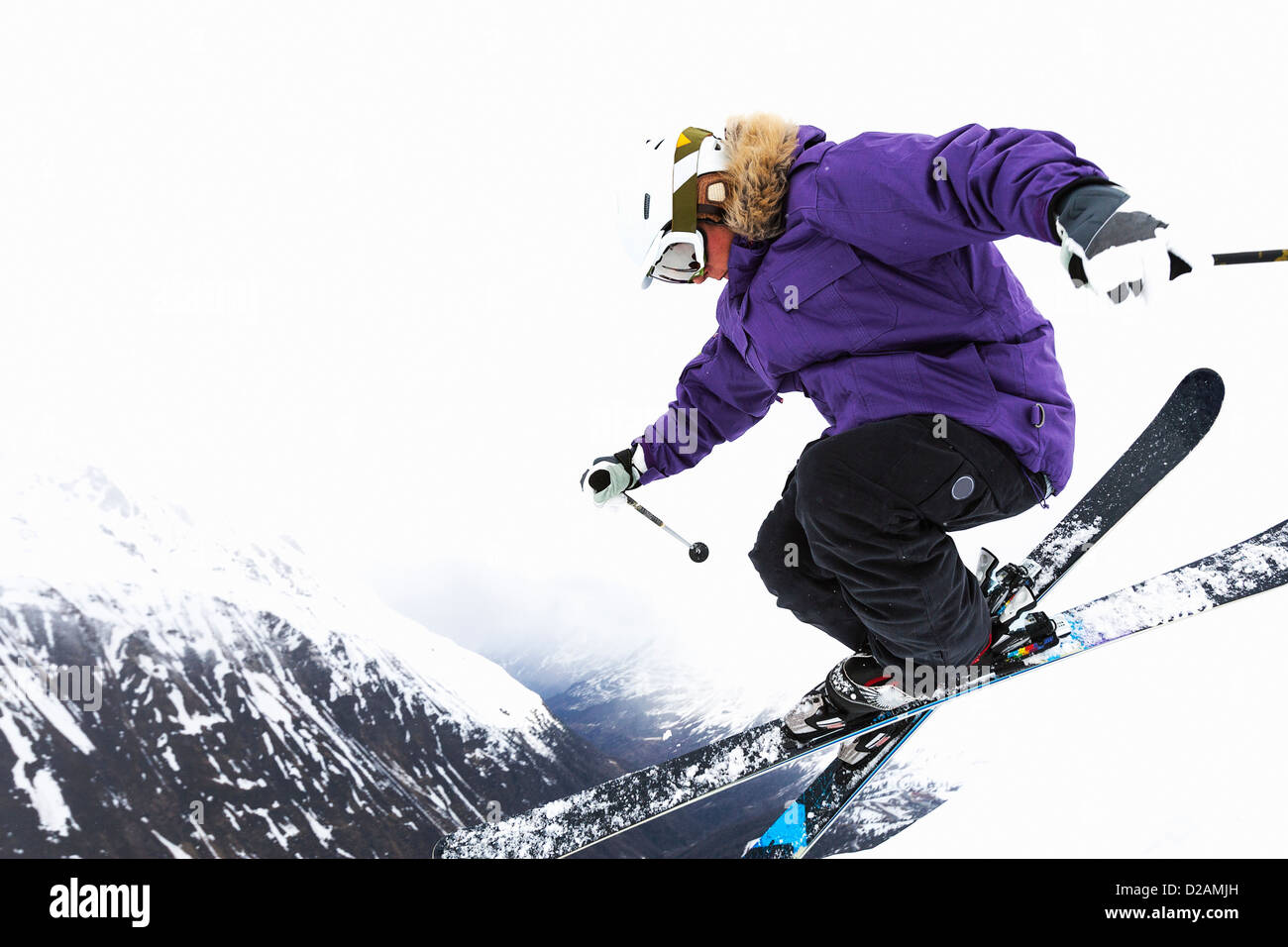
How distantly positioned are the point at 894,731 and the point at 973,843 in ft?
2.86

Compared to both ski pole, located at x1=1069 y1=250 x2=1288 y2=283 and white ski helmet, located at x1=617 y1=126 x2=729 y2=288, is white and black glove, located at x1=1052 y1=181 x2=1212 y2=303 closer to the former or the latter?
ski pole, located at x1=1069 y1=250 x2=1288 y2=283

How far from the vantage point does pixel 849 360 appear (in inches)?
60.8

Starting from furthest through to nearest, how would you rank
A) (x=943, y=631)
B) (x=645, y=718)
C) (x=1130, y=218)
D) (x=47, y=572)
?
(x=645, y=718), (x=47, y=572), (x=943, y=631), (x=1130, y=218)

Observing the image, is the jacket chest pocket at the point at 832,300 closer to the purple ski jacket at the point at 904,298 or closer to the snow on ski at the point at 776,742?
the purple ski jacket at the point at 904,298

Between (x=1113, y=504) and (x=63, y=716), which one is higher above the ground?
(x=1113, y=504)

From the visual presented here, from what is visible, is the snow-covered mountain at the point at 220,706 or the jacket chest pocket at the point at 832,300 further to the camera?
the snow-covered mountain at the point at 220,706

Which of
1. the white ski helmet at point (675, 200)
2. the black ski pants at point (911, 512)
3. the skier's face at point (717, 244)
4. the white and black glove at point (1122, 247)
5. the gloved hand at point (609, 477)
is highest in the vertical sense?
the white ski helmet at point (675, 200)

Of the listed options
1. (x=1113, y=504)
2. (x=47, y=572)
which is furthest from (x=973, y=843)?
(x=47, y=572)

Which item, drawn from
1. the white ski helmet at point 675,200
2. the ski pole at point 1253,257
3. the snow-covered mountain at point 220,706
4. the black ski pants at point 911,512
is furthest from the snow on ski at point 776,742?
the white ski helmet at point 675,200

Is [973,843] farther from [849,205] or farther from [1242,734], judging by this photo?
[849,205]

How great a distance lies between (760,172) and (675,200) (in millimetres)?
249

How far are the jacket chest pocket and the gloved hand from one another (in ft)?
2.84

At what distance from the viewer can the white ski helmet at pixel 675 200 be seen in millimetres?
1659
